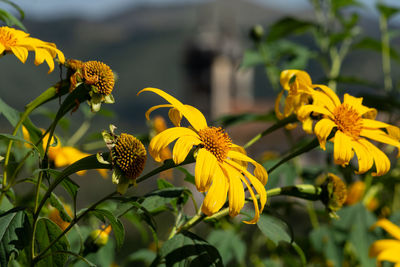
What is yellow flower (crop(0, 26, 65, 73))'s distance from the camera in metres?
0.53

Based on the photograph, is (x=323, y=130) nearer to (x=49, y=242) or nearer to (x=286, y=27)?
(x=49, y=242)

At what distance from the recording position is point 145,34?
242 ft

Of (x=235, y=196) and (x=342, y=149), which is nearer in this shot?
(x=235, y=196)

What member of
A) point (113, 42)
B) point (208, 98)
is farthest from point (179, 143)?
point (113, 42)

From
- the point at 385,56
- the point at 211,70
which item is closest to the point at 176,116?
Result: the point at 385,56

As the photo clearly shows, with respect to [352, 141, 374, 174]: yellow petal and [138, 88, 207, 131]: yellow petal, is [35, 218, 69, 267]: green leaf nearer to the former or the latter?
[138, 88, 207, 131]: yellow petal

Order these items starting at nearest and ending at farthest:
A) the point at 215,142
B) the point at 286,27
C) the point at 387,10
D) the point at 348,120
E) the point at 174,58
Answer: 1. the point at 215,142
2. the point at 348,120
3. the point at 286,27
4. the point at 387,10
5. the point at 174,58

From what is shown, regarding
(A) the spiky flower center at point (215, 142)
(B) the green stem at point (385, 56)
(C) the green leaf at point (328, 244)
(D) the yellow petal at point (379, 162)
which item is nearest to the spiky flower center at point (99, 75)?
(A) the spiky flower center at point (215, 142)

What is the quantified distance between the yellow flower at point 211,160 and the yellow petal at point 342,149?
0.10 meters

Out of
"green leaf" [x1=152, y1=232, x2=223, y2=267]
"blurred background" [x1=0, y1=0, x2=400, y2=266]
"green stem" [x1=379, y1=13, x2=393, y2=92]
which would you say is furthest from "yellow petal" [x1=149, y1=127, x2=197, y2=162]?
"blurred background" [x1=0, y1=0, x2=400, y2=266]

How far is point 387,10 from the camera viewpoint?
1601 mm

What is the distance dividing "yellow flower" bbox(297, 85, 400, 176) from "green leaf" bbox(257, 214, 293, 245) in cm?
11

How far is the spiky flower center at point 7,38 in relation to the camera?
1.81ft

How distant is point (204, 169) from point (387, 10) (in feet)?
4.47
